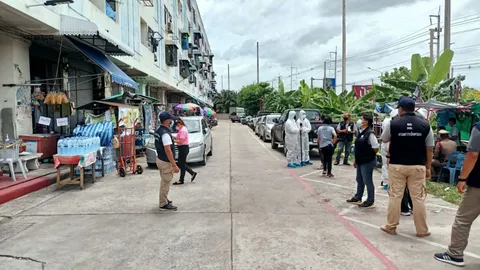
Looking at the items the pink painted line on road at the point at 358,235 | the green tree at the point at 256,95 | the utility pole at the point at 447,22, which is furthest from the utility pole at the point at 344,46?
the green tree at the point at 256,95

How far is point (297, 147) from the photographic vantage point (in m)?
11.9

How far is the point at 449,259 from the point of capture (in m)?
4.16

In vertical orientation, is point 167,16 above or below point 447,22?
above

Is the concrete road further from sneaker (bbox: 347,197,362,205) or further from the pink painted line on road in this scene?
sneaker (bbox: 347,197,362,205)

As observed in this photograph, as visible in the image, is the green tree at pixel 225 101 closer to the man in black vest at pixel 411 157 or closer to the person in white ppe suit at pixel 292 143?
the person in white ppe suit at pixel 292 143

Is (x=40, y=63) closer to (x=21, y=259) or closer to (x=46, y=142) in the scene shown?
(x=46, y=142)

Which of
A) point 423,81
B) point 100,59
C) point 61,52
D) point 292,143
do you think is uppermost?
point 61,52

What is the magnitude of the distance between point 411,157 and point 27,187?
298 inches

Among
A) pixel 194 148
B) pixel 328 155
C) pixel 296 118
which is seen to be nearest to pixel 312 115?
pixel 296 118

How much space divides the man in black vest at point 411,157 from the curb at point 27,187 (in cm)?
706

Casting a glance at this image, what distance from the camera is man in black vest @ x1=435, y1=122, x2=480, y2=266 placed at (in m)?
4.01

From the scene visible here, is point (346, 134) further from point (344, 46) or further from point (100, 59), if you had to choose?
point (344, 46)

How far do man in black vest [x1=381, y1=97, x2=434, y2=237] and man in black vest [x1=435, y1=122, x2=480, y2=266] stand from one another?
2.51 feet

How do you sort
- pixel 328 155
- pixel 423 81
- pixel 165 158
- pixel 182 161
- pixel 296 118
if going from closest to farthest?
pixel 165 158 < pixel 182 161 < pixel 328 155 < pixel 423 81 < pixel 296 118
